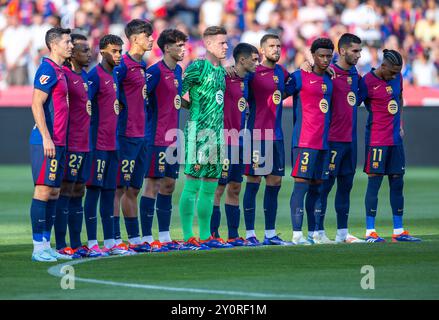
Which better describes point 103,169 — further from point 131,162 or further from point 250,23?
point 250,23

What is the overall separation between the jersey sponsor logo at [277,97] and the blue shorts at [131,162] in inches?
67.5

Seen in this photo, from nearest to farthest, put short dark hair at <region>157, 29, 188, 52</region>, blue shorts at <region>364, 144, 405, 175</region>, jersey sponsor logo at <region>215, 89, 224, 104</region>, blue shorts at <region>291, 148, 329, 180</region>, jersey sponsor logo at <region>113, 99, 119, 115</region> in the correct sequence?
jersey sponsor logo at <region>113, 99, 119, 115</region>, short dark hair at <region>157, 29, 188, 52</region>, jersey sponsor logo at <region>215, 89, 224, 104</region>, blue shorts at <region>291, 148, 329, 180</region>, blue shorts at <region>364, 144, 405, 175</region>

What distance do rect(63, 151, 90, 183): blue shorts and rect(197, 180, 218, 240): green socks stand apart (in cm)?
145

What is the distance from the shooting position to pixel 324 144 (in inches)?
515

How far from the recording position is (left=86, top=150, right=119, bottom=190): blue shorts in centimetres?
1202

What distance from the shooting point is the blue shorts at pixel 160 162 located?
41.1 ft

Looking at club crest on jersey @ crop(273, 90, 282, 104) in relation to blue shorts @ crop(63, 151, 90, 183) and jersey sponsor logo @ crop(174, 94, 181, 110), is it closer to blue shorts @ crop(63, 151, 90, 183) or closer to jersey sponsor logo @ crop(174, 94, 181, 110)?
jersey sponsor logo @ crop(174, 94, 181, 110)

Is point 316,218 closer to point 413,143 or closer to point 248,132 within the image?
point 248,132

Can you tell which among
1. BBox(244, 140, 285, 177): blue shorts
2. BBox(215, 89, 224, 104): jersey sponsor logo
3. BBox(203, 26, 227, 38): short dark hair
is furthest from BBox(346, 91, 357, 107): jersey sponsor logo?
BBox(203, 26, 227, 38): short dark hair

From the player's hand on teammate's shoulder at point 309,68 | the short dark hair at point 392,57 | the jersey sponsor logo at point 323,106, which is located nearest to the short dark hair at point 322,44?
the player's hand on teammate's shoulder at point 309,68

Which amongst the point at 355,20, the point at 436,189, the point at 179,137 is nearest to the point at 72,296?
the point at 179,137

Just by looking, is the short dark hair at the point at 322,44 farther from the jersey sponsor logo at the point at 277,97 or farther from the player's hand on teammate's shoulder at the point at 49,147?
the player's hand on teammate's shoulder at the point at 49,147

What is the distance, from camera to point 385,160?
13.8 metres

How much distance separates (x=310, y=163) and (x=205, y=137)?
127cm
